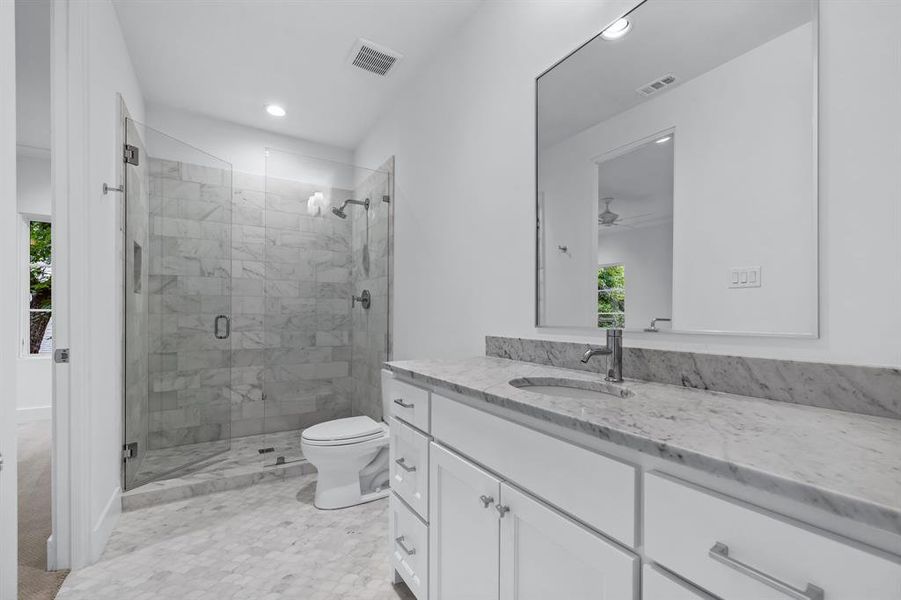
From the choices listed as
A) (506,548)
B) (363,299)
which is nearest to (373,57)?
(363,299)

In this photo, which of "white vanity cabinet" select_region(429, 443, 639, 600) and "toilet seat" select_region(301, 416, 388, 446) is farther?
"toilet seat" select_region(301, 416, 388, 446)

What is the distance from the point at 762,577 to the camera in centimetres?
50

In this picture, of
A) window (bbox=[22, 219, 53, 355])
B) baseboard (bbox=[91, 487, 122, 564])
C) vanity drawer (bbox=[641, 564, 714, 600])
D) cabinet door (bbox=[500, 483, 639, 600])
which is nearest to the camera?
vanity drawer (bbox=[641, 564, 714, 600])

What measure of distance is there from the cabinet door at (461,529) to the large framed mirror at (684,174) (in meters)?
0.69

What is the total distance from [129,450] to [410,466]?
1.88 meters

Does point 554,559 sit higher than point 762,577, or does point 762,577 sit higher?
point 762,577

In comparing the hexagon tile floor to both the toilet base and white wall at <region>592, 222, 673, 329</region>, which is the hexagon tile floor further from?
white wall at <region>592, 222, 673, 329</region>

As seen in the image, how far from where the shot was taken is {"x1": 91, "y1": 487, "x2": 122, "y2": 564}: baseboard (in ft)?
5.45

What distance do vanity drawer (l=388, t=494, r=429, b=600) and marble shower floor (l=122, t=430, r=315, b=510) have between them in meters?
1.40

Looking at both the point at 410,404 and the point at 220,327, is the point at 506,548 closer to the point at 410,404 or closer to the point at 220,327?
the point at 410,404

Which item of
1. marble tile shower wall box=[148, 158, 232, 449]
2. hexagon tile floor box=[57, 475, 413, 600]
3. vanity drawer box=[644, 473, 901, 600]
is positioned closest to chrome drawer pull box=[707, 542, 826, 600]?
vanity drawer box=[644, 473, 901, 600]

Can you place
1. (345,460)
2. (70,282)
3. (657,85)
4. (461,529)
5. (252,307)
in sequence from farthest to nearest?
1. (252,307)
2. (345,460)
3. (70,282)
4. (657,85)
5. (461,529)

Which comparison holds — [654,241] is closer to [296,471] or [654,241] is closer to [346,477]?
[346,477]

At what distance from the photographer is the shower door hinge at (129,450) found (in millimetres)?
2135
